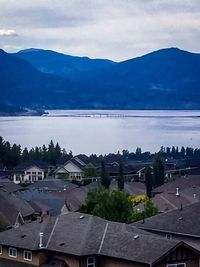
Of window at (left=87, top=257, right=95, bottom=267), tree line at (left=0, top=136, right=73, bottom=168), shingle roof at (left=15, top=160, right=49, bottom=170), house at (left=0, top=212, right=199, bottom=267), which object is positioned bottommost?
window at (left=87, top=257, right=95, bottom=267)

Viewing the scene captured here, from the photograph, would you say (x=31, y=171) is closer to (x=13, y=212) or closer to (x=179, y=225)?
(x=13, y=212)

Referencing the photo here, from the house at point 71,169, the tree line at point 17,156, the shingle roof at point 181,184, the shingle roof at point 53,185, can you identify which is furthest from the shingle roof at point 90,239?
the tree line at point 17,156

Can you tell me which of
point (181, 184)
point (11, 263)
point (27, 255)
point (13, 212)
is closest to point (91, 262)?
point (27, 255)

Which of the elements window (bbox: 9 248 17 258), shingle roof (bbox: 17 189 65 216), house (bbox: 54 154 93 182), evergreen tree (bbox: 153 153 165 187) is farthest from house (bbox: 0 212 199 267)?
house (bbox: 54 154 93 182)

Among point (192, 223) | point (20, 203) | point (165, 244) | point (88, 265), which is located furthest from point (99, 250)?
point (20, 203)

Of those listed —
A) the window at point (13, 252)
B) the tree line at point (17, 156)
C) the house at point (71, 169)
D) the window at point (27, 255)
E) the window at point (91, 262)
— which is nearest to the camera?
the window at point (91, 262)

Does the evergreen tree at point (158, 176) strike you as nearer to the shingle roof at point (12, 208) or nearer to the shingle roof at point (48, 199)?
the shingle roof at point (48, 199)

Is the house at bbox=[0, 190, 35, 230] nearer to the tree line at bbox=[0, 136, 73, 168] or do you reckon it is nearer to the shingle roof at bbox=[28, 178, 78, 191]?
the shingle roof at bbox=[28, 178, 78, 191]

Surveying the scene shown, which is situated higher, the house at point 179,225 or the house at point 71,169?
the house at point 71,169
